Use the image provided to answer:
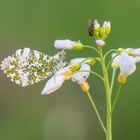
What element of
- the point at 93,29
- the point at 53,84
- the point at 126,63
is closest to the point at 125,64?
the point at 126,63

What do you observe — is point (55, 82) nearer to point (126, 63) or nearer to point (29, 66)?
point (29, 66)

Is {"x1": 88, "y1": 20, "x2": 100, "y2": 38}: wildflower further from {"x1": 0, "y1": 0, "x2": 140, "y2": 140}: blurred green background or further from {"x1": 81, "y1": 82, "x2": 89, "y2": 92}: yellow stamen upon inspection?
{"x1": 0, "y1": 0, "x2": 140, "y2": 140}: blurred green background

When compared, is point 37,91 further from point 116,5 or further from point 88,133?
point 116,5

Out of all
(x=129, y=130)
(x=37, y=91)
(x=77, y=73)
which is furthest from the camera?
(x=37, y=91)

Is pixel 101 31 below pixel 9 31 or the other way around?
below

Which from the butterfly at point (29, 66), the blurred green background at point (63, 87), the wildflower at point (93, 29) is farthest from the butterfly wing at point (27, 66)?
the blurred green background at point (63, 87)

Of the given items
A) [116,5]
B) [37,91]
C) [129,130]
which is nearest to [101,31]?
[129,130]

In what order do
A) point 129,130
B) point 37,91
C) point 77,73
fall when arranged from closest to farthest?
point 77,73 < point 129,130 < point 37,91

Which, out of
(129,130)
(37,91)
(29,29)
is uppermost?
(29,29)

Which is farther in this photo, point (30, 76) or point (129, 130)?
point (129, 130)
